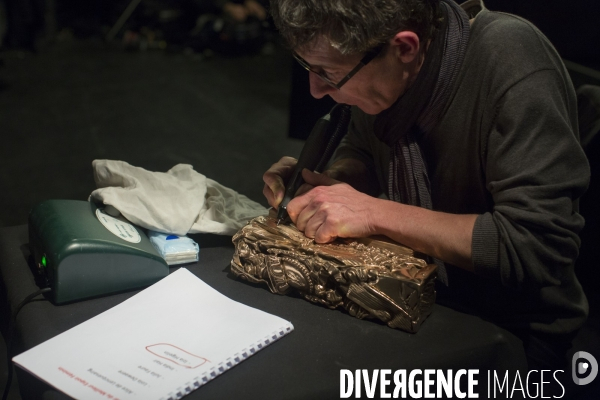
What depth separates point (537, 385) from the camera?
45.9 inches

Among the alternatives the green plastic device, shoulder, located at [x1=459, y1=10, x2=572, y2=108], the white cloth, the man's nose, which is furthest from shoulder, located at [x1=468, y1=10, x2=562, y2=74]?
the green plastic device

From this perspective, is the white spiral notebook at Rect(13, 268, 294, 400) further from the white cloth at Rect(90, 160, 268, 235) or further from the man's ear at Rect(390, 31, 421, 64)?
the man's ear at Rect(390, 31, 421, 64)

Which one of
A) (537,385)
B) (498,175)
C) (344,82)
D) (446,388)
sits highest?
(344,82)

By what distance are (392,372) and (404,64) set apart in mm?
530

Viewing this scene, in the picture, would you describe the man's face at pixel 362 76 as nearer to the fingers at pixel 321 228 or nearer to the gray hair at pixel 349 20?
the gray hair at pixel 349 20

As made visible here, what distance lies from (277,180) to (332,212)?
0.21 metres

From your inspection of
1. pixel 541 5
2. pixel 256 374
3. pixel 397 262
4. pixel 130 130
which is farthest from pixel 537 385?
pixel 130 130

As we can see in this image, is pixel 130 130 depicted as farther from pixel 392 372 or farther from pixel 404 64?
pixel 392 372

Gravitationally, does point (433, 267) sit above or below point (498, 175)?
below

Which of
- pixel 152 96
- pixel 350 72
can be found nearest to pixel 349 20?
pixel 350 72

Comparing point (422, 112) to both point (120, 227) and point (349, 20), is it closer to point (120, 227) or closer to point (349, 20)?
point (349, 20)

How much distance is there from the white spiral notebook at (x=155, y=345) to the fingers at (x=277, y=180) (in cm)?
24

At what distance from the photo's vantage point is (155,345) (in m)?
0.96

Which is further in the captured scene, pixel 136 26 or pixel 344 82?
pixel 136 26
